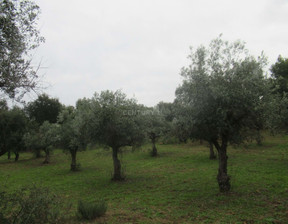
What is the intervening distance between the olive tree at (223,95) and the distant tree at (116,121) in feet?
18.8

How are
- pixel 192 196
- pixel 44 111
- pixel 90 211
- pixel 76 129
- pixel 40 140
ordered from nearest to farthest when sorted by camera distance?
pixel 90 211, pixel 192 196, pixel 76 129, pixel 40 140, pixel 44 111

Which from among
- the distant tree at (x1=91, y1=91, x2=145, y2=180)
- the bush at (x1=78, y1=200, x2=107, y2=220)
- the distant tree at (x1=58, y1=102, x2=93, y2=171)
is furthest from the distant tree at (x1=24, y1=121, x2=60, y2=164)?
the bush at (x1=78, y1=200, x2=107, y2=220)

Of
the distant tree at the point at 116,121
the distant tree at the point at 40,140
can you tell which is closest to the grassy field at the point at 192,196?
the distant tree at the point at 116,121

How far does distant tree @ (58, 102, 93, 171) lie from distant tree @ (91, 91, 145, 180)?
71cm

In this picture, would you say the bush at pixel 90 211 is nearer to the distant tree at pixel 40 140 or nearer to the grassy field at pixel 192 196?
the grassy field at pixel 192 196

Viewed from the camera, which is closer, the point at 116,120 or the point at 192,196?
the point at 192,196

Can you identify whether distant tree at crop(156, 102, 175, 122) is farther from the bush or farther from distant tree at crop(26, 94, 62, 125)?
distant tree at crop(26, 94, 62, 125)

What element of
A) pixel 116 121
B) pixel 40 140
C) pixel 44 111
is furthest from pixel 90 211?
pixel 44 111

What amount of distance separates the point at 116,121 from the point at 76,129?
4.39 metres

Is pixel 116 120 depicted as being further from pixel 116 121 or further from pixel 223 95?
pixel 223 95

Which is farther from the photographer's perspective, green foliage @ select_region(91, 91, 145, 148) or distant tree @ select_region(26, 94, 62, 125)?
distant tree @ select_region(26, 94, 62, 125)

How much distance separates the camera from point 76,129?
1808cm

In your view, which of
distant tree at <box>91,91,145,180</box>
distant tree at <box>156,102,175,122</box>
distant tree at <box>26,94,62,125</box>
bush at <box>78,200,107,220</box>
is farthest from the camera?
distant tree at <box>26,94,62,125</box>

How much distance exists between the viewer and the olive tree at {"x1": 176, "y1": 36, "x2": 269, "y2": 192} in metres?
10.0
